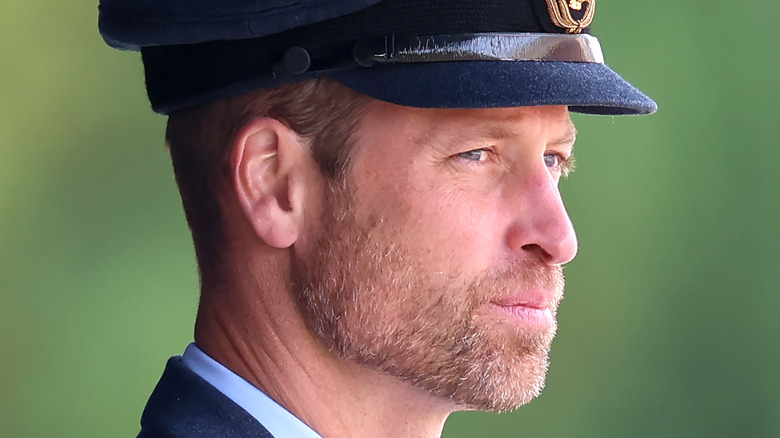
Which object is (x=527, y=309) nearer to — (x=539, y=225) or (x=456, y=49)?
(x=539, y=225)

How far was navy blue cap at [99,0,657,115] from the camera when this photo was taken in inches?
46.0

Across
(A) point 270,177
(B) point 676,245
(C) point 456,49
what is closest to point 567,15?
(C) point 456,49

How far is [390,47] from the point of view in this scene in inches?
46.8

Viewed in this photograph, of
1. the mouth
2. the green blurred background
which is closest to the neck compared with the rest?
the mouth

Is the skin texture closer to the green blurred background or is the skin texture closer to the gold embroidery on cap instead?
the gold embroidery on cap

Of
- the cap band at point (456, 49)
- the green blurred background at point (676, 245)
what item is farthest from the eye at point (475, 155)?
the green blurred background at point (676, 245)

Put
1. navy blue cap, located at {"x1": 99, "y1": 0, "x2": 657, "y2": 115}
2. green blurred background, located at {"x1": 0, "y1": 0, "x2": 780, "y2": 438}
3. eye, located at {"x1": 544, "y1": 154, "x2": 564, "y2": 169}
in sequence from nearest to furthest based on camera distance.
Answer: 1. navy blue cap, located at {"x1": 99, "y1": 0, "x2": 657, "y2": 115}
2. eye, located at {"x1": 544, "y1": 154, "x2": 564, "y2": 169}
3. green blurred background, located at {"x1": 0, "y1": 0, "x2": 780, "y2": 438}

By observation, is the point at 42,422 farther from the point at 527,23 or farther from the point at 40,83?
the point at 527,23

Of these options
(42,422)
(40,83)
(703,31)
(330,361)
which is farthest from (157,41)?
(703,31)

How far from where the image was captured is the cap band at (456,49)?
1.19m

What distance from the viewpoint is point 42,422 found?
2.06 metres

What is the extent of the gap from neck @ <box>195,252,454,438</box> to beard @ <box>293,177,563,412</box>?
2 cm

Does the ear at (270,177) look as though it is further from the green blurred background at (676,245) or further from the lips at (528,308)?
the green blurred background at (676,245)

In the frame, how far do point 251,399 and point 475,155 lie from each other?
36 cm
